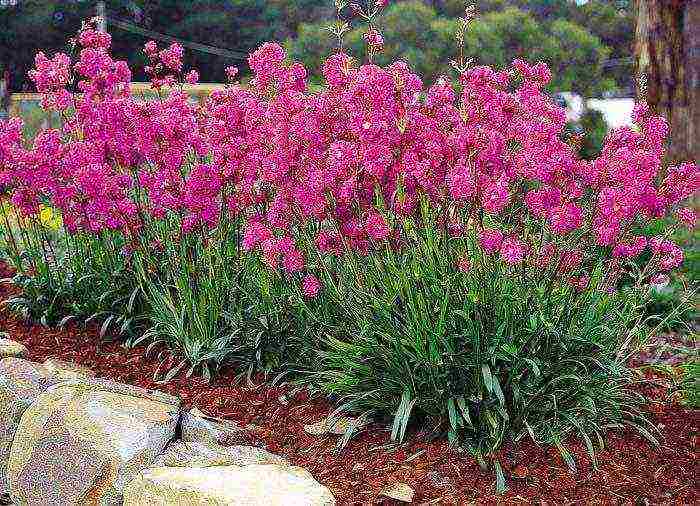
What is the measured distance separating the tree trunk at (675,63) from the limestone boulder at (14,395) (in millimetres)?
5102

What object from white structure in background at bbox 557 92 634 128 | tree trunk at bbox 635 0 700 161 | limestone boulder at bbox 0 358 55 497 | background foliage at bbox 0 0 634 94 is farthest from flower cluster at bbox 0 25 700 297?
background foliage at bbox 0 0 634 94

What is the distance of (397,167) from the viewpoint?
10.8 feet

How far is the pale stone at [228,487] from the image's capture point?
9.27 feet

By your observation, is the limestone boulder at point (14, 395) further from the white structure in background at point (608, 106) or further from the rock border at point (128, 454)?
the white structure in background at point (608, 106)

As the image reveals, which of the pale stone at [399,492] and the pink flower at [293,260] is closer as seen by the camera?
the pale stone at [399,492]

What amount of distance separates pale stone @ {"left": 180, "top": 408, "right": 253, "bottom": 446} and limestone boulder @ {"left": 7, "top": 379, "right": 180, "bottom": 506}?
6 cm

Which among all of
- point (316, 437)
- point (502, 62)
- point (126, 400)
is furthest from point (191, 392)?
point (502, 62)

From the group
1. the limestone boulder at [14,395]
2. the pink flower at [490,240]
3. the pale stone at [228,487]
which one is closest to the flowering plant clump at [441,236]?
the pink flower at [490,240]

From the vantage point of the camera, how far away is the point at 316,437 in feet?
11.6

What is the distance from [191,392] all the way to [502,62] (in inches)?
665

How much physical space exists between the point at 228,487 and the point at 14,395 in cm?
164

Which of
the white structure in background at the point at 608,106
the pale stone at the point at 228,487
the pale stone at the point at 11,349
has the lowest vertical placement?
the white structure in background at the point at 608,106

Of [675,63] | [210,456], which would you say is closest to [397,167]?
[210,456]

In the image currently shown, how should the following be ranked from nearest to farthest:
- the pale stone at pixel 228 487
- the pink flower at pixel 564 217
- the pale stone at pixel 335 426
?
1. the pale stone at pixel 228 487
2. the pink flower at pixel 564 217
3. the pale stone at pixel 335 426
